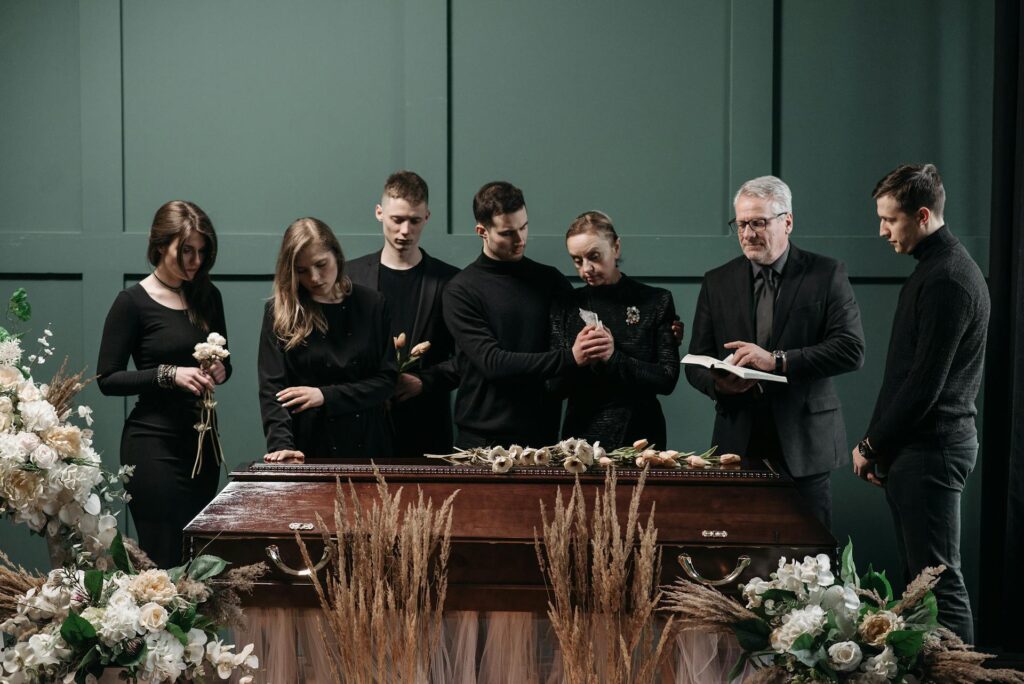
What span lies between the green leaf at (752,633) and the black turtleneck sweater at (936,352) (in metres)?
1.87

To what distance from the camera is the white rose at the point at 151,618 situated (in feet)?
6.17

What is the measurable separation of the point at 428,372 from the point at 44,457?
6.77 ft

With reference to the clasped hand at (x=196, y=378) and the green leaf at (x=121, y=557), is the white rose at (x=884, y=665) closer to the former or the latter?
the green leaf at (x=121, y=557)

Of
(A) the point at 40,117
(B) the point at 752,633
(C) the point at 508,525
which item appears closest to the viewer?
(B) the point at 752,633

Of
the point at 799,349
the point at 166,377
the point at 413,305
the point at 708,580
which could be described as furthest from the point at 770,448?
the point at 166,377

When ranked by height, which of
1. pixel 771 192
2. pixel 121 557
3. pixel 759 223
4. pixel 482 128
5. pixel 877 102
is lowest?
pixel 121 557

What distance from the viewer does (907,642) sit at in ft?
6.00

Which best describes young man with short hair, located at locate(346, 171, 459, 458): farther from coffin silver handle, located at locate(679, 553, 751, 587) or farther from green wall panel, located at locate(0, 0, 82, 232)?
coffin silver handle, located at locate(679, 553, 751, 587)

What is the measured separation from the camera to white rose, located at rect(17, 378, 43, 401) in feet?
7.11

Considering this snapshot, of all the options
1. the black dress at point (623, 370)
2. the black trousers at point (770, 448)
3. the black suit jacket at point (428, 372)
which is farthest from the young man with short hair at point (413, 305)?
the black trousers at point (770, 448)

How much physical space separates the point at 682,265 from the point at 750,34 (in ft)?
3.34

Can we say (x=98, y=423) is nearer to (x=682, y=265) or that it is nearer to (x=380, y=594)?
(x=682, y=265)

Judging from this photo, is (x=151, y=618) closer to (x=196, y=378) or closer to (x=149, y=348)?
(x=196, y=378)

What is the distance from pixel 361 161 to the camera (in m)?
4.81
